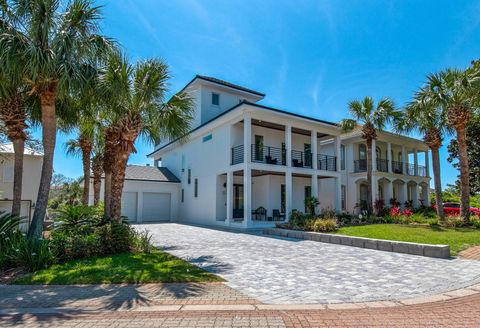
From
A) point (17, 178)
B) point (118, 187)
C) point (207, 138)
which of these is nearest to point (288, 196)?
point (207, 138)

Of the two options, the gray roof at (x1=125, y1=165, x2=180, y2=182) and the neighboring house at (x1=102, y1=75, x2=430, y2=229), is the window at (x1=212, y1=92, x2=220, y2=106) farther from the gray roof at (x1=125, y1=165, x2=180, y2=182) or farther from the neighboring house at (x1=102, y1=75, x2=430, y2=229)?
the gray roof at (x1=125, y1=165, x2=180, y2=182)

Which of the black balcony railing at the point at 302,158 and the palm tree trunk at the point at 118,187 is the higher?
the black balcony railing at the point at 302,158

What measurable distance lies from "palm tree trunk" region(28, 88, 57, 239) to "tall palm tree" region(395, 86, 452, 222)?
1776cm

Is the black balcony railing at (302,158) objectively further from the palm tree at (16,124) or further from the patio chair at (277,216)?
the palm tree at (16,124)

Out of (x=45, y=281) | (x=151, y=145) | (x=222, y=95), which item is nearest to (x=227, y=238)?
(x=151, y=145)

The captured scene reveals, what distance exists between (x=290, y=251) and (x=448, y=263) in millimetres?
4468

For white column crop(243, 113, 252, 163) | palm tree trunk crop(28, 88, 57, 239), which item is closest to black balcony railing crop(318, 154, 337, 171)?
white column crop(243, 113, 252, 163)

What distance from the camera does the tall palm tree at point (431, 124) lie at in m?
17.3

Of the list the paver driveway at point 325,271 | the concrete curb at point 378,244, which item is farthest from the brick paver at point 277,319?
the concrete curb at point 378,244

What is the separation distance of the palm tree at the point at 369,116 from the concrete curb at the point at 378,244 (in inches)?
346

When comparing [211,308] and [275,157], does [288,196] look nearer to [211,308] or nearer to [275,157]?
[275,157]

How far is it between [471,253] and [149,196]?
70.5ft

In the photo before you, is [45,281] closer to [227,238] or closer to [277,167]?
[227,238]

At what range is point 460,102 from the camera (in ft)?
54.2
